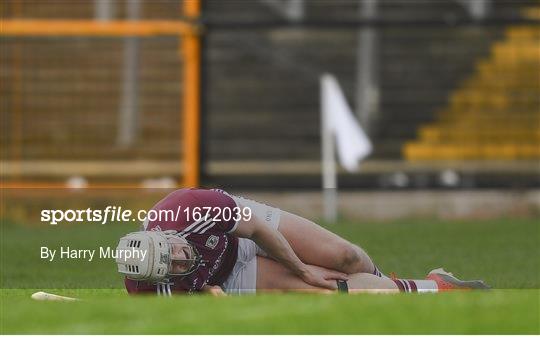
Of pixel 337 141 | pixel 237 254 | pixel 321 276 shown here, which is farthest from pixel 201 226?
pixel 337 141

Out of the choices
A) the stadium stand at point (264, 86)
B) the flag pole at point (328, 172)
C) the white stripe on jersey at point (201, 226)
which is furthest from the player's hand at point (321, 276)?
the stadium stand at point (264, 86)

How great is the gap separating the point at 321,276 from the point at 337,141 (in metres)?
7.35

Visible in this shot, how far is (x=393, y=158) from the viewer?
46.8 feet

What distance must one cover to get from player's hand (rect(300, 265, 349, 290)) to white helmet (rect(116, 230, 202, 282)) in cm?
49

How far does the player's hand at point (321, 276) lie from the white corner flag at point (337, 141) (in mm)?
6466

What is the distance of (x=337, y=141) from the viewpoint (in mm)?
13578

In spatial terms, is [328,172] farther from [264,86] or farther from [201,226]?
[201,226]

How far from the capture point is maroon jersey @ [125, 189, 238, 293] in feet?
19.8

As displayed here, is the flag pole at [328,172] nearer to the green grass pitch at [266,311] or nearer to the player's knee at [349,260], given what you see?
the green grass pitch at [266,311]

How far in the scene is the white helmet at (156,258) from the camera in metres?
5.78

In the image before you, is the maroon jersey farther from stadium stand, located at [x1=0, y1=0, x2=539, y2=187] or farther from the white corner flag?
stadium stand, located at [x1=0, y1=0, x2=539, y2=187]

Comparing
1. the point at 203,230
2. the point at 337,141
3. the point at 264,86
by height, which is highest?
the point at 203,230

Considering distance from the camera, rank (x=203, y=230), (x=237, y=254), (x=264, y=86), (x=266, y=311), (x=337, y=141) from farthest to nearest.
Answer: (x=264, y=86) < (x=337, y=141) < (x=237, y=254) < (x=203, y=230) < (x=266, y=311)

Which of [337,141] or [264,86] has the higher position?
[264,86]
